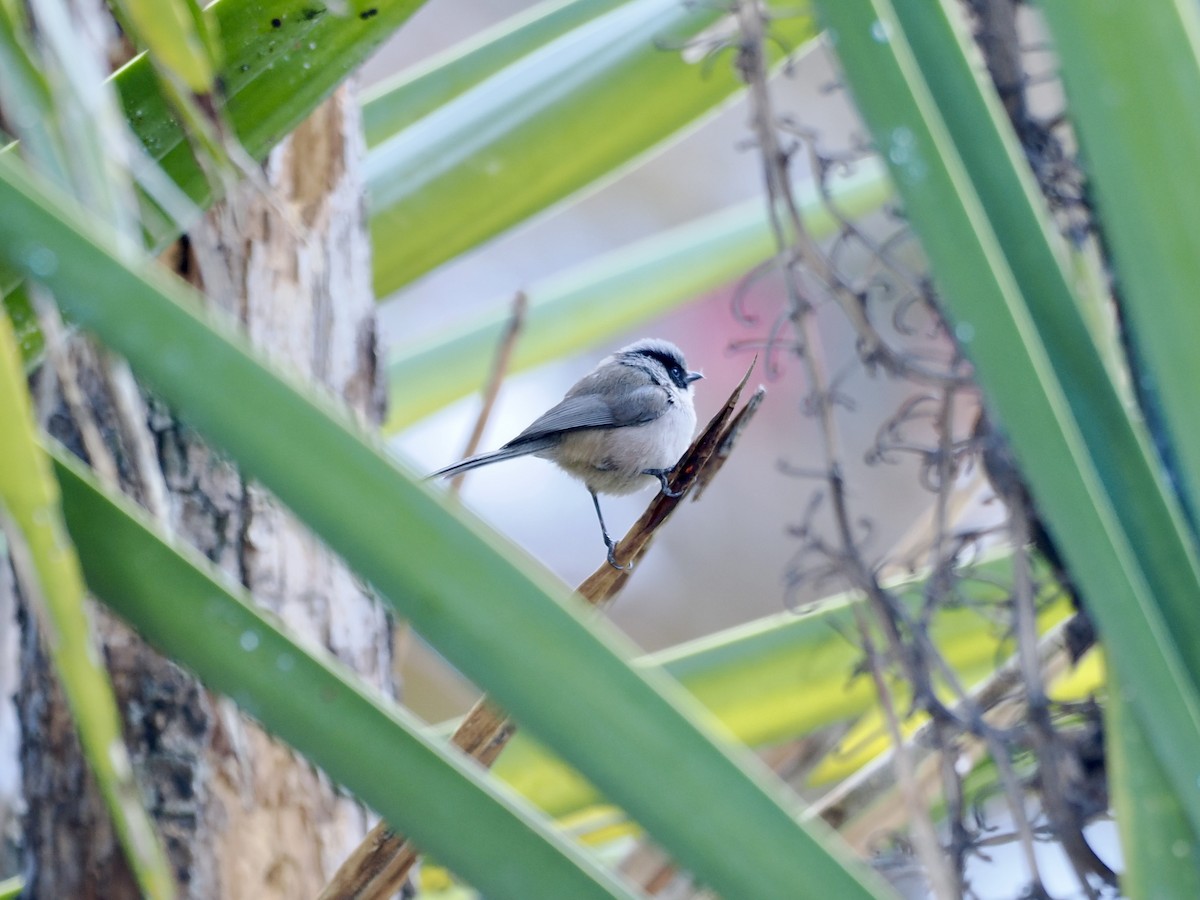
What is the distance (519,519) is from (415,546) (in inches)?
143

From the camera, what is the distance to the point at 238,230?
1429 mm

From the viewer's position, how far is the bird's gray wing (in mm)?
1984

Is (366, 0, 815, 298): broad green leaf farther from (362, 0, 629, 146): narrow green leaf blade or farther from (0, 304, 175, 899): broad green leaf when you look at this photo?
(0, 304, 175, 899): broad green leaf

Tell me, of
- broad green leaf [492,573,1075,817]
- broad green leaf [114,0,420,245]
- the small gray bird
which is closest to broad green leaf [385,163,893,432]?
the small gray bird

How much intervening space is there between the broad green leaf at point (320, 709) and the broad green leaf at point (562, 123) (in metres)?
1.09

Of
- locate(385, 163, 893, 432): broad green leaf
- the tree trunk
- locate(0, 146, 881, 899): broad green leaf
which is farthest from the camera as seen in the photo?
locate(385, 163, 893, 432): broad green leaf

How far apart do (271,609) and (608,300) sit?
2.78 ft

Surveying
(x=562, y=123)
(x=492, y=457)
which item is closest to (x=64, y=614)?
(x=562, y=123)

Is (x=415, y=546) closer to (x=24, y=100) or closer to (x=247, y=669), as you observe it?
(x=247, y=669)

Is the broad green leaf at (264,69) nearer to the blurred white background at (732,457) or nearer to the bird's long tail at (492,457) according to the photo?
the bird's long tail at (492,457)

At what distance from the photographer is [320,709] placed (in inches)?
19.8

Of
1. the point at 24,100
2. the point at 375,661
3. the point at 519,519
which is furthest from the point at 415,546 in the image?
the point at 519,519

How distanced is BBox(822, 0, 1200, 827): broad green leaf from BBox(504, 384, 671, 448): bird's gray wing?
1.34 meters

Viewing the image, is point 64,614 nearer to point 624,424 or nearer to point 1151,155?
point 1151,155
